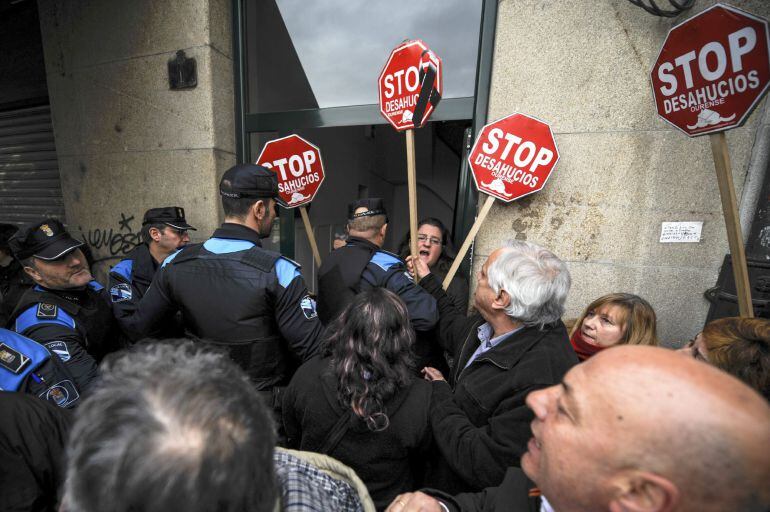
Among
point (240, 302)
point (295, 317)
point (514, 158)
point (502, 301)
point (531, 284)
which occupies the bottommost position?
point (295, 317)

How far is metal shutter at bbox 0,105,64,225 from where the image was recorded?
3.85 metres

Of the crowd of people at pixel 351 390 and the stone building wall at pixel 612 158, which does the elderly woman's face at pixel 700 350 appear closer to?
the crowd of people at pixel 351 390

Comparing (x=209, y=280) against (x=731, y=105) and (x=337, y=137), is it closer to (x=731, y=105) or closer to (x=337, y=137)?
(x=731, y=105)

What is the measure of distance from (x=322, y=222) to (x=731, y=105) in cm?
495

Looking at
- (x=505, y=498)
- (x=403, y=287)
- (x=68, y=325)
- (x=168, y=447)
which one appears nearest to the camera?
(x=168, y=447)

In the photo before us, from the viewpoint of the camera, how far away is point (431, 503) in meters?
1.11

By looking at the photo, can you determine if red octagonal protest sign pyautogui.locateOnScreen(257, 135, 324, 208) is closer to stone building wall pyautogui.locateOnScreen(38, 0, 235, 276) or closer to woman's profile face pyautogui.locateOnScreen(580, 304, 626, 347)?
stone building wall pyautogui.locateOnScreen(38, 0, 235, 276)

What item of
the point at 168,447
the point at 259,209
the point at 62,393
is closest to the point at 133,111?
the point at 259,209

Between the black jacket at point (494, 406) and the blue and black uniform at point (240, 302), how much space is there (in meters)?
0.78

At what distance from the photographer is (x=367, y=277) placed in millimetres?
2229

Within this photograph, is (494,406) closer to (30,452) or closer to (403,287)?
(403,287)

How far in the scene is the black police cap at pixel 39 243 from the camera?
69.4 inches

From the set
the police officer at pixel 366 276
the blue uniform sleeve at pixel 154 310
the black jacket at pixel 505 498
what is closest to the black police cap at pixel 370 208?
the police officer at pixel 366 276

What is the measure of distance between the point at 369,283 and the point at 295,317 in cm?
62
